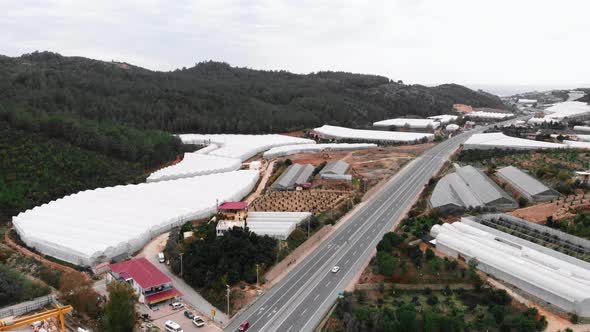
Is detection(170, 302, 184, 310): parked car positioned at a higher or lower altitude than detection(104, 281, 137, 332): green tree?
lower

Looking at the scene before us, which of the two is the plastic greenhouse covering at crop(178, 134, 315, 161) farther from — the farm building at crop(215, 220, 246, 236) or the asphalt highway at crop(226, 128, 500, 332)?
the farm building at crop(215, 220, 246, 236)

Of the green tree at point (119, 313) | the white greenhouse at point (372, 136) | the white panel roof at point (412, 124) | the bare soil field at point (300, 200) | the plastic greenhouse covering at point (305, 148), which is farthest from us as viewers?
the white panel roof at point (412, 124)

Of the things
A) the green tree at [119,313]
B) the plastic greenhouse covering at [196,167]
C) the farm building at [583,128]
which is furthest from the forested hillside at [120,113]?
the farm building at [583,128]

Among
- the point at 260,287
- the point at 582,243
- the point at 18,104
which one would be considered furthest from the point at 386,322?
the point at 18,104

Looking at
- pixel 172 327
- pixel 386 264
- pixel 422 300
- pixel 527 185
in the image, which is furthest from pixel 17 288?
pixel 527 185

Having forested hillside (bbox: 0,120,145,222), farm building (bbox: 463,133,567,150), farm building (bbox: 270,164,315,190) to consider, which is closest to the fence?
forested hillside (bbox: 0,120,145,222)

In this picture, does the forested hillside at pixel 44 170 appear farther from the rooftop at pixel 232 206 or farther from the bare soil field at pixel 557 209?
the bare soil field at pixel 557 209
